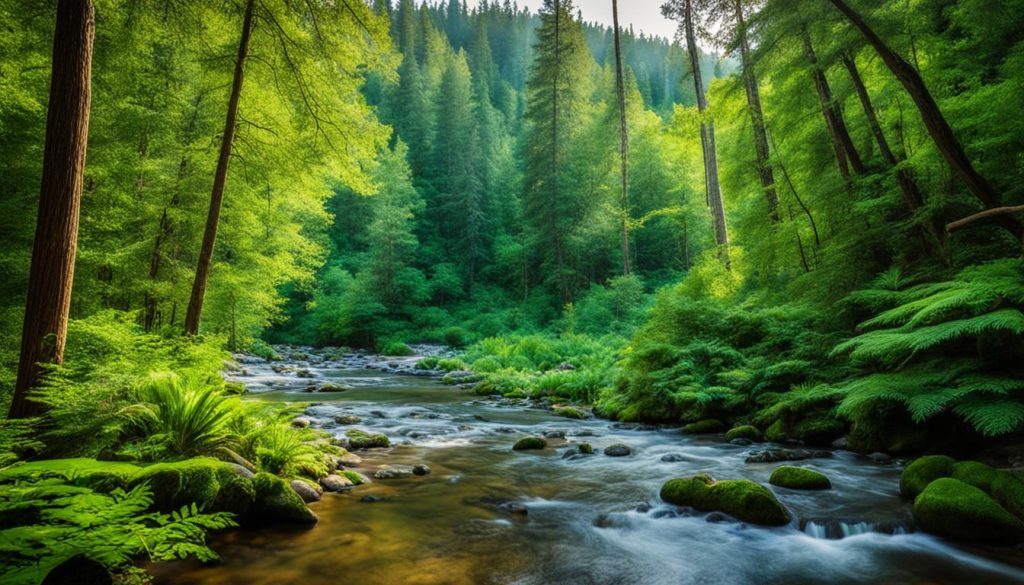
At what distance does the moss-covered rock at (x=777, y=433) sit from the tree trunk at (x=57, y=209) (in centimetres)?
947

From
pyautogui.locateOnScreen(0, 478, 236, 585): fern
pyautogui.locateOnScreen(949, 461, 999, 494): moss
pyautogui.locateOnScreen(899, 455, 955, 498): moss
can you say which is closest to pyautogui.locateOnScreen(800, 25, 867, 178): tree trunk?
pyautogui.locateOnScreen(899, 455, 955, 498): moss

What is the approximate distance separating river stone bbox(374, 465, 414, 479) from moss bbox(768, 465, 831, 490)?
4.52 metres

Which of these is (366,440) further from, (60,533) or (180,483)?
(60,533)

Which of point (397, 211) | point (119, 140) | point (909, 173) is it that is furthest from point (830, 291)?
point (397, 211)

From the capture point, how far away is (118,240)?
9.27 m

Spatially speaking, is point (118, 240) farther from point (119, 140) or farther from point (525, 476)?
point (525, 476)

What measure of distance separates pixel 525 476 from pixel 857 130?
9347 millimetres

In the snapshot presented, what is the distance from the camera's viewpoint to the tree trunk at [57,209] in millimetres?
4672

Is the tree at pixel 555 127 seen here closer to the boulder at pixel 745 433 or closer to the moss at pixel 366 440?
the boulder at pixel 745 433

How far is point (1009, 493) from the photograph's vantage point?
4211mm

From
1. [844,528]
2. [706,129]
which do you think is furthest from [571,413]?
[706,129]

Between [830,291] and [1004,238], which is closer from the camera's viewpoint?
[1004,238]

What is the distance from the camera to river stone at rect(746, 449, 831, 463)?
6.62 meters

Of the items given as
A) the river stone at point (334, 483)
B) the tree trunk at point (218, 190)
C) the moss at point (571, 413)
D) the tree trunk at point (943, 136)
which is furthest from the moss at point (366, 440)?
Result: the tree trunk at point (943, 136)
